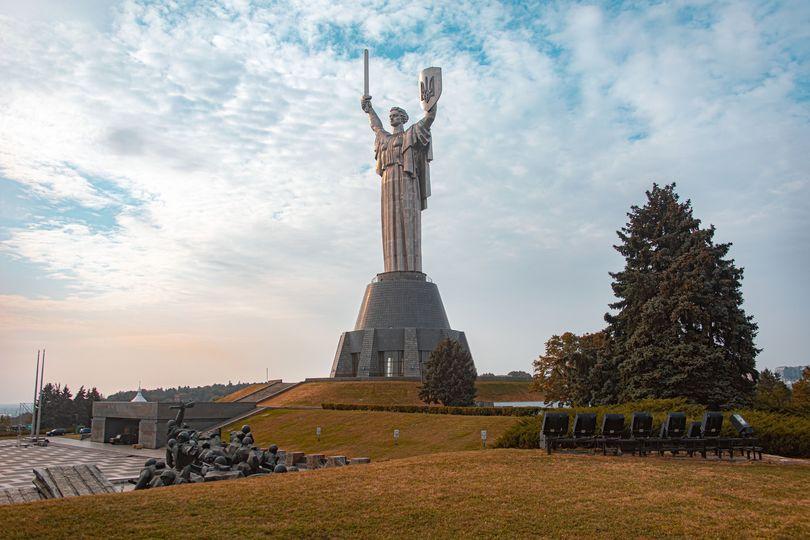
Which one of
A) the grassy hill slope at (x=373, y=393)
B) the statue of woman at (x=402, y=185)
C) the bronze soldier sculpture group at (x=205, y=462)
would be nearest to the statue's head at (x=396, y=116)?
the statue of woman at (x=402, y=185)

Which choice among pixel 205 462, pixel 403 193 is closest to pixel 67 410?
pixel 403 193

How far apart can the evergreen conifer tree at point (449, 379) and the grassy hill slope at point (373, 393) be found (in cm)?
311

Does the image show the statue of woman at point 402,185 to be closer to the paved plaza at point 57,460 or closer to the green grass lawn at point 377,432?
the green grass lawn at point 377,432

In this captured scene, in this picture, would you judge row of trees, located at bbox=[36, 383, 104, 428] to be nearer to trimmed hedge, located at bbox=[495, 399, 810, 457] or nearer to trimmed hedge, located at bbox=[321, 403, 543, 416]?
trimmed hedge, located at bbox=[321, 403, 543, 416]

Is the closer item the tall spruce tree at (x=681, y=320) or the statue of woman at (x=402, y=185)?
the tall spruce tree at (x=681, y=320)

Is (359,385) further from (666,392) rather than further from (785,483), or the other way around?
(785,483)

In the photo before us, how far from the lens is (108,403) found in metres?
40.2

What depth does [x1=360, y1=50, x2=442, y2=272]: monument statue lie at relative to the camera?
5266cm

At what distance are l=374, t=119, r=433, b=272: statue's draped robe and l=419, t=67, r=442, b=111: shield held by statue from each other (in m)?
1.89

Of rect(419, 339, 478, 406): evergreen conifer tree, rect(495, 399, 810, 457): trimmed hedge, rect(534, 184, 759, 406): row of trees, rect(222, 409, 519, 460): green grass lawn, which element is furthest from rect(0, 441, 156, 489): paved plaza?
rect(534, 184, 759, 406): row of trees

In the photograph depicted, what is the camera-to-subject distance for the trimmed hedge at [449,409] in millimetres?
27859

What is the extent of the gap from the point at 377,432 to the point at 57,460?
1500 centimetres

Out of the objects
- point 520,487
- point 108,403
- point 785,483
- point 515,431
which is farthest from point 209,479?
point 108,403

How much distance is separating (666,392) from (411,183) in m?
33.0
